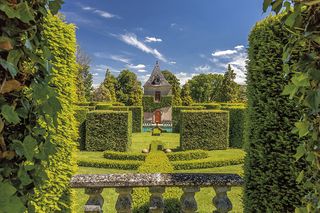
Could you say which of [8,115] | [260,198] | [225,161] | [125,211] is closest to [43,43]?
[8,115]

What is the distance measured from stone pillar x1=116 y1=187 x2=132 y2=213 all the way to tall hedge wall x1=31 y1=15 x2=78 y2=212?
81 centimetres

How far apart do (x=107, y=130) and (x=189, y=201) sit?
10.9 meters

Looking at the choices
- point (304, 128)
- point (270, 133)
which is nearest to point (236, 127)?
point (270, 133)

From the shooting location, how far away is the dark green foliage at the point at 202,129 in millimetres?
13703

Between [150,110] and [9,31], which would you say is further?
[150,110]

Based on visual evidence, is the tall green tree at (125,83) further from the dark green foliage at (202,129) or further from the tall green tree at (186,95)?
the dark green foliage at (202,129)

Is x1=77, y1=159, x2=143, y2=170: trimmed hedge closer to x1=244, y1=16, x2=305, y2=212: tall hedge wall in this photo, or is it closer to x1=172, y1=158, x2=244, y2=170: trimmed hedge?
x1=172, y1=158, x2=244, y2=170: trimmed hedge

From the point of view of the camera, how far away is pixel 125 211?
2.99 metres

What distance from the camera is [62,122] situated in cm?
331

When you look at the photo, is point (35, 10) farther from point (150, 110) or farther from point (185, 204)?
point (150, 110)

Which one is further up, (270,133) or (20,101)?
(20,101)

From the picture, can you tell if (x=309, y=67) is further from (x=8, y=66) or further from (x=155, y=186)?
(x=155, y=186)

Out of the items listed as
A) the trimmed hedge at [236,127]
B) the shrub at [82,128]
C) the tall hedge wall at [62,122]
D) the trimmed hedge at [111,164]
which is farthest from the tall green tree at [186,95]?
the tall hedge wall at [62,122]

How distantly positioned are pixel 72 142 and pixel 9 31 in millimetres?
2736
